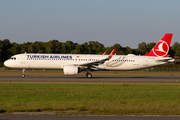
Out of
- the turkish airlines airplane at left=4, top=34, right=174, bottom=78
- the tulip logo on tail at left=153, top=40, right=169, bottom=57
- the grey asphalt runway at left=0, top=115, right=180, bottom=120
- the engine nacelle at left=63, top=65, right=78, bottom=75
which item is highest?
the tulip logo on tail at left=153, top=40, right=169, bottom=57

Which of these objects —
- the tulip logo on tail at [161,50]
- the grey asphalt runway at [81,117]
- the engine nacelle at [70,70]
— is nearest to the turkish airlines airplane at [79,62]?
the engine nacelle at [70,70]

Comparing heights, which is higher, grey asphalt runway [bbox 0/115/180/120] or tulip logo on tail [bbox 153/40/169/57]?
tulip logo on tail [bbox 153/40/169/57]

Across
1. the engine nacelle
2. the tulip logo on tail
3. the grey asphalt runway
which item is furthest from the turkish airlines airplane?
the grey asphalt runway

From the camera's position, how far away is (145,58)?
120ft

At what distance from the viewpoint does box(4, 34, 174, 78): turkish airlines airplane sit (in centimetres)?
3334

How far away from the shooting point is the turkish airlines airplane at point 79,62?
1313 inches

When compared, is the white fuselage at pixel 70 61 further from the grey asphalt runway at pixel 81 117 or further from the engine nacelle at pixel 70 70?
the grey asphalt runway at pixel 81 117

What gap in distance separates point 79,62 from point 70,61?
1284mm

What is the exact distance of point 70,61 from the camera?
34031 millimetres

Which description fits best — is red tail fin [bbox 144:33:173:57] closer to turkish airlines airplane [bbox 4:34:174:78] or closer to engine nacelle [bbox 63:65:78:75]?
turkish airlines airplane [bbox 4:34:174:78]

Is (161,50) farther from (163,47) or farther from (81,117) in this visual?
(81,117)

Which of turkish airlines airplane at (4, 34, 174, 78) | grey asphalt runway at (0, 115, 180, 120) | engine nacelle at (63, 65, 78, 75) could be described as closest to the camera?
grey asphalt runway at (0, 115, 180, 120)

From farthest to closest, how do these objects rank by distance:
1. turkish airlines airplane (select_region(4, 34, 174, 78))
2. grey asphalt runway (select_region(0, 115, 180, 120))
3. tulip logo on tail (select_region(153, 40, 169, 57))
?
tulip logo on tail (select_region(153, 40, 169, 57)) < turkish airlines airplane (select_region(4, 34, 174, 78)) < grey asphalt runway (select_region(0, 115, 180, 120))

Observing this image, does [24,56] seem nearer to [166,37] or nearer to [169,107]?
[166,37]
